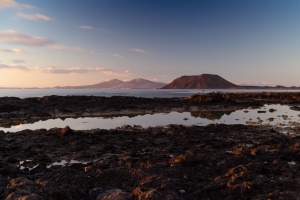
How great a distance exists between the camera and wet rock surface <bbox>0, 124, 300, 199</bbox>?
6688 millimetres

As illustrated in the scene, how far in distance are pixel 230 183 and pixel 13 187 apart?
20.9 ft

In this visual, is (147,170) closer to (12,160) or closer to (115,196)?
(115,196)

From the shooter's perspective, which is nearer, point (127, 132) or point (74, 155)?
point (74, 155)

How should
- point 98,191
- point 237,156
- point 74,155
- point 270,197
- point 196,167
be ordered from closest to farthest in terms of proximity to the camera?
point 270,197, point 98,191, point 196,167, point 237,156, point 74,155

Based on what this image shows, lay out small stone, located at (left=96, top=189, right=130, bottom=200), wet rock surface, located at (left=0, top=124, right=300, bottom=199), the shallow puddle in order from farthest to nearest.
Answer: the shallow puddle
wet rock surface, located at (left=0, top=124, right=300, bottom=199)
small stone, located at (left=96, top=189, right=130, bottom=200)

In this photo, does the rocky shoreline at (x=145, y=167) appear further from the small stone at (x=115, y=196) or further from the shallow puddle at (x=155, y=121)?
the shallow puddle at (x=155, y=121)

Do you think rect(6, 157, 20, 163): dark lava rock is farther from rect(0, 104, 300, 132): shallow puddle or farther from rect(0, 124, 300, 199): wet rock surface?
rect(0, 104, 300, 132): shallow puddle

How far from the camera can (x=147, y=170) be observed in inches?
336

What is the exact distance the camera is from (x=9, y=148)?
1382cm

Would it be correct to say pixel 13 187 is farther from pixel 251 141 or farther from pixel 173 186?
pixel 251 141

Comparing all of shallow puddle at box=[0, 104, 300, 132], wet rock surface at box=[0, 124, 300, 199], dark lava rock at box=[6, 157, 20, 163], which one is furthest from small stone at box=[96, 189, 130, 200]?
shallow puddle at box=[0, 104, 300, 132]

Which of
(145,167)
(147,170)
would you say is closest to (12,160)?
(145,167)

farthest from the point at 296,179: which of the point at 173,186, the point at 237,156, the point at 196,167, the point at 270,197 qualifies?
the point at 173,186

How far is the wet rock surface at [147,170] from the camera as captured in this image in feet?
21.9
